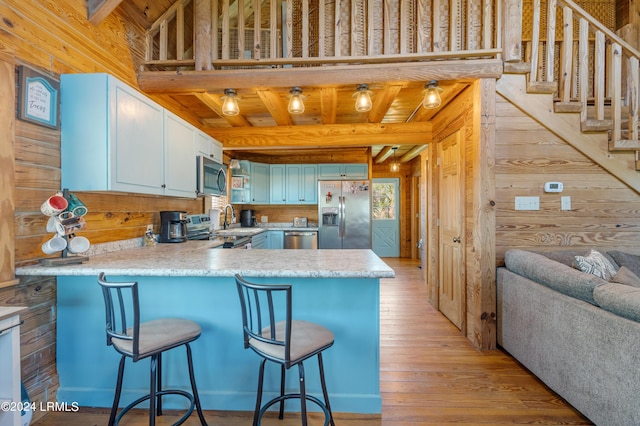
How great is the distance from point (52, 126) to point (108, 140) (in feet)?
1.12

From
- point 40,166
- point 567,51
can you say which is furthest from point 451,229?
point 40,166

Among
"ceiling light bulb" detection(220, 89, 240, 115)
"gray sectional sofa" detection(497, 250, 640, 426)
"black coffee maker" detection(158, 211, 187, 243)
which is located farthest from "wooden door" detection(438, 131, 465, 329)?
"black coffee maker" detection(158, 211, 187, 243)

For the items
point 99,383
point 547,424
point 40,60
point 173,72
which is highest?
point 173,72

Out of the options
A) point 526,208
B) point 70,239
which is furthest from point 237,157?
point 526,208

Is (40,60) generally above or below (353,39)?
below

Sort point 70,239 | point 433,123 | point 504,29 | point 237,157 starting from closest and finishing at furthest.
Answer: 1. point 70,239
2. point 504,29
3. point 433,123
4. point 237,157

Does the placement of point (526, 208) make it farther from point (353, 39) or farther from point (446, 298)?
point (353, 39)

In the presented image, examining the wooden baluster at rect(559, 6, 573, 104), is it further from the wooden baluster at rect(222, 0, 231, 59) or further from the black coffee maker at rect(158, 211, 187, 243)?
the black coffee maker at rect(158, 211, 187, 243)

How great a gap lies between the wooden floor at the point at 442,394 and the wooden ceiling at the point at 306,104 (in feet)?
7.69

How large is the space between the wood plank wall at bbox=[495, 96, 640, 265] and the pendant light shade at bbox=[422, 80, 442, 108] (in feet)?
1.89

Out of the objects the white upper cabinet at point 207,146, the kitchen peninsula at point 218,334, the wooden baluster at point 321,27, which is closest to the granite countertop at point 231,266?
the kitchen peninsula at point 218,334

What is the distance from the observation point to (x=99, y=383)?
185 centimetres

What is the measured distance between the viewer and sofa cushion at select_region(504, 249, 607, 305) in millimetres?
1669

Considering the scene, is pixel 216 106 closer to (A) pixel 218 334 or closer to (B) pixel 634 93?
(A) pixel 218 334
